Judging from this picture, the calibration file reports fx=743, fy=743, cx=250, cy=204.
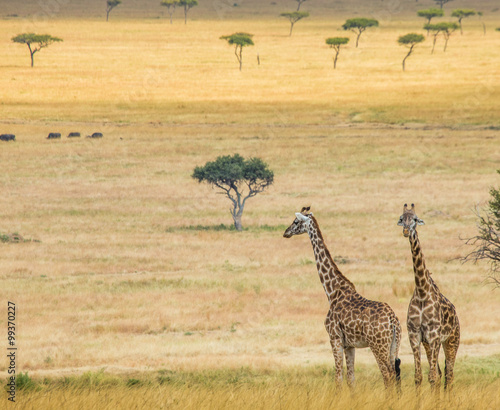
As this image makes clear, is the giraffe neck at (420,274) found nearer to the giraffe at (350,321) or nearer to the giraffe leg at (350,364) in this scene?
the giraffe at (350,321)

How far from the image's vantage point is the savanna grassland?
18.9m

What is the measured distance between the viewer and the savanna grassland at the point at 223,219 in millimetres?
18938

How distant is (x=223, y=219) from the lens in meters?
53.4

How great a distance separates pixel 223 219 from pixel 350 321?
4179cm

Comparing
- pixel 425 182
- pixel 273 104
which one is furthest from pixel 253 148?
pixel 273 104

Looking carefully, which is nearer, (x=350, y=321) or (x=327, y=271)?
(x=350, y=321)

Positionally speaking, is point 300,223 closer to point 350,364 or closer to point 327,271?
point 327,271

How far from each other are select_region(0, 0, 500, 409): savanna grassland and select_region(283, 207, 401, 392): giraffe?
0.73 m

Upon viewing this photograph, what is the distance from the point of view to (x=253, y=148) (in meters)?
81.2

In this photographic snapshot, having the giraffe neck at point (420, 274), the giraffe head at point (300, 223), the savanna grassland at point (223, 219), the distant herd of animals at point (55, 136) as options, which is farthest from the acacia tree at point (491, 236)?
the distant herd of animals at point (55, 136)

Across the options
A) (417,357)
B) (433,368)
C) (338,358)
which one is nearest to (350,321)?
(338,358)

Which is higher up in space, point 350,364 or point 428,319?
point 428,319

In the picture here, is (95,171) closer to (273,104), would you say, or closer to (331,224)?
(331,224)

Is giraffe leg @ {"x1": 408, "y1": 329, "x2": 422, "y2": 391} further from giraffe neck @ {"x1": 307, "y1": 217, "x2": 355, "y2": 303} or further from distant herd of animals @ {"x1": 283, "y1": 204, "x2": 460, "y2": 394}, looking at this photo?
giraffe neck @ {"x1": 307, "y1": 217, "x2": 355, "y2": 303}
